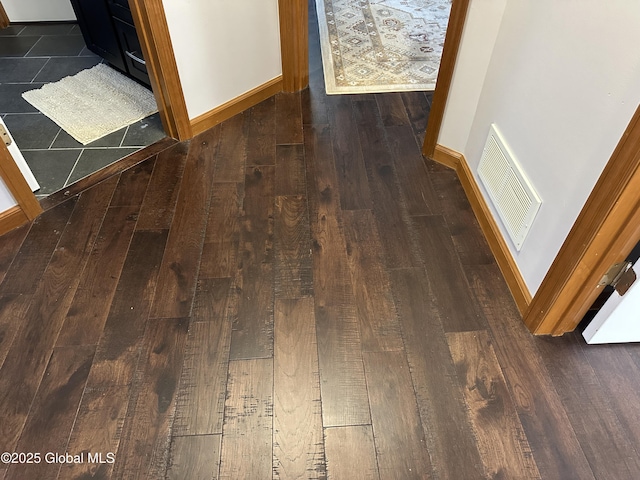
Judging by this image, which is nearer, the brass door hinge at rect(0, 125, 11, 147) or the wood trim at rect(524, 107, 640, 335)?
the wood trim at rect(524, 107, 640, 335)

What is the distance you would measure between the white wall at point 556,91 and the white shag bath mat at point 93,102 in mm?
1739

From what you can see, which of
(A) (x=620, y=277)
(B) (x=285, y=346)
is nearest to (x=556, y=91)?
(A) (x=620, y=277)

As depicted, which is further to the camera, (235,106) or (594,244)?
(235,106)

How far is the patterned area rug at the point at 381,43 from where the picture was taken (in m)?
2.81

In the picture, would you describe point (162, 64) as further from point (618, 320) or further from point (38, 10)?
point (618, 320)

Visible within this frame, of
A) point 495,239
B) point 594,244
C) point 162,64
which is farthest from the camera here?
point 162,64

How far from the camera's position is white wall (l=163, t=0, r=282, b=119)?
212 cm

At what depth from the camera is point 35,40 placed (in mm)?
3178

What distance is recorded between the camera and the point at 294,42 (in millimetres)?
2539

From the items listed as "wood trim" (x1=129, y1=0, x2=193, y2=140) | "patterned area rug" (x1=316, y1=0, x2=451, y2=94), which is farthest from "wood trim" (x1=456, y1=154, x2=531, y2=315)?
"wood trim" (x1=129, y1=0, x2=193, y2=140)

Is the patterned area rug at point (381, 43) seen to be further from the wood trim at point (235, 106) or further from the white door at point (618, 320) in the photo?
the white door at point (618, 320)

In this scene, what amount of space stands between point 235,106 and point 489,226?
4.83 feet

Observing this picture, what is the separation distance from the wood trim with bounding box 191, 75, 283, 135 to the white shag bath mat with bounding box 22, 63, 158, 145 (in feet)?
1.11

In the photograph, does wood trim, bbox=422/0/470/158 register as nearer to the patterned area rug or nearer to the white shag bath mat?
the patterned area rug
